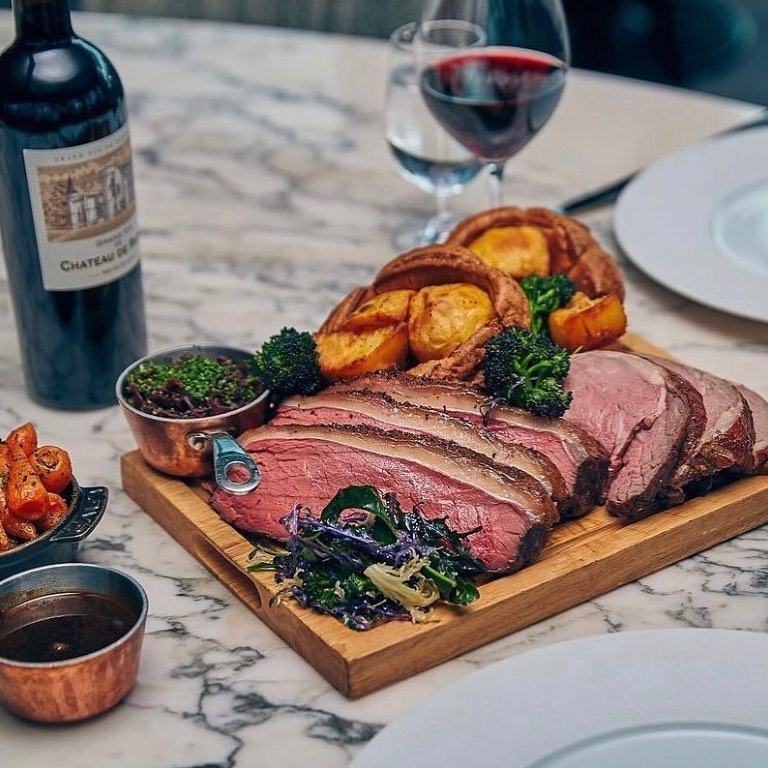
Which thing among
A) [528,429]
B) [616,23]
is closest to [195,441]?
[528,429]

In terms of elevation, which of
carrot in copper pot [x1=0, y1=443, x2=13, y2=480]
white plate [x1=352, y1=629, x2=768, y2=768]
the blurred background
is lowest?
the blurred background

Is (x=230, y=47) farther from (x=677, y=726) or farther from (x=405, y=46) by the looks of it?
(x=677, y=726)

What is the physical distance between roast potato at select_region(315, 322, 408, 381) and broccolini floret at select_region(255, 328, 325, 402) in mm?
26

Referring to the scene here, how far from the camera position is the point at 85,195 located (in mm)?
2021

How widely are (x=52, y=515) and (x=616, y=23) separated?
2915 mm

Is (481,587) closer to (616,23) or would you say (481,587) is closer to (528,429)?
(528,429)

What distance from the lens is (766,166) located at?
2.92 m

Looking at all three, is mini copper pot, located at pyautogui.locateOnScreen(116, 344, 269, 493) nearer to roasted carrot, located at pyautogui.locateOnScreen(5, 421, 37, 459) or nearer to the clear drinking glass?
roasted carrot, located at pyautogui.locateOnScreen(5, 421, 37, 459)

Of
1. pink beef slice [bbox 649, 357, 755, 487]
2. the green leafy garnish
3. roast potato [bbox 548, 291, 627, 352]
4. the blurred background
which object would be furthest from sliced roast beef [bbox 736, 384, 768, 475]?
the blurred background

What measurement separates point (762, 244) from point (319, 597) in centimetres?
144

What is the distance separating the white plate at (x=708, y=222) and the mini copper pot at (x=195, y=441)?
3.22 ft

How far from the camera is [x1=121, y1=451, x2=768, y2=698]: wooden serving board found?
5.34ft

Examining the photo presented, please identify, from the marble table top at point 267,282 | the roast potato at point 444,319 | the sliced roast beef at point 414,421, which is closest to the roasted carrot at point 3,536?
the marble table top at point 267,282

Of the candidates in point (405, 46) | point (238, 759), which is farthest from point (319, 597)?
point (405, 46)
